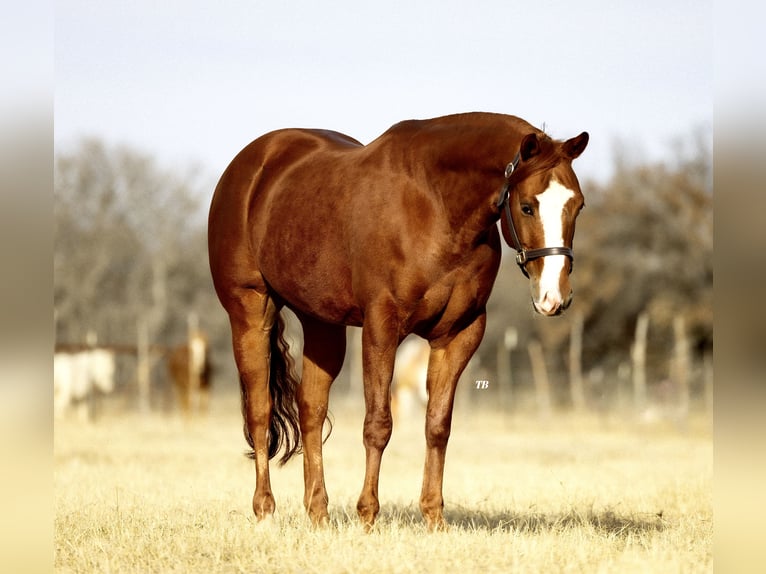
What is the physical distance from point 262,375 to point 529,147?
3.11m

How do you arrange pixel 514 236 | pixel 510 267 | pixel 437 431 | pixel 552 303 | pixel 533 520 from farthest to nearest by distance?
pixel 510 267 < pixel 533 520 < pixel 437 431 < pixel 514 236 < pixel 552 303

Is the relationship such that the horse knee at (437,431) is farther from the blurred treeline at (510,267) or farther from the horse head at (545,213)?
the blurred treeline at (510,267)

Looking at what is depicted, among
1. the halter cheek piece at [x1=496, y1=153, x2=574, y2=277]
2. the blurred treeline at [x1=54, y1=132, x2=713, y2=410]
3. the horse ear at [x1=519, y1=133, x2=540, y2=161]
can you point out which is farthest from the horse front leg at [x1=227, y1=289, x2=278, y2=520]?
the blurred treeline at [x1=54, y1=132, x2=713, y2=410]

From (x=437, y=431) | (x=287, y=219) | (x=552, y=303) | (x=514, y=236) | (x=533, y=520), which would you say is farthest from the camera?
(x=533, y=520)

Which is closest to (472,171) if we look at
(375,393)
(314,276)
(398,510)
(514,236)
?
(514,236)

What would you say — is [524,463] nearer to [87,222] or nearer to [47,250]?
[47,250]

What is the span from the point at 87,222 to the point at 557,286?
109 feet

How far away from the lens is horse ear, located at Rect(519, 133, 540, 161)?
18.9ft

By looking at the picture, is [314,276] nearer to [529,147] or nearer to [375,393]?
[375,393]

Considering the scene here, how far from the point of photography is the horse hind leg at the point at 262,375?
7.95m

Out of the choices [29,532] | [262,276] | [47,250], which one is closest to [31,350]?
[47,250]

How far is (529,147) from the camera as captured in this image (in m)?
5.77

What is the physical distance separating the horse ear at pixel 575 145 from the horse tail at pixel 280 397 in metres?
3.04

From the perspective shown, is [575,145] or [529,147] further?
[575,145]
